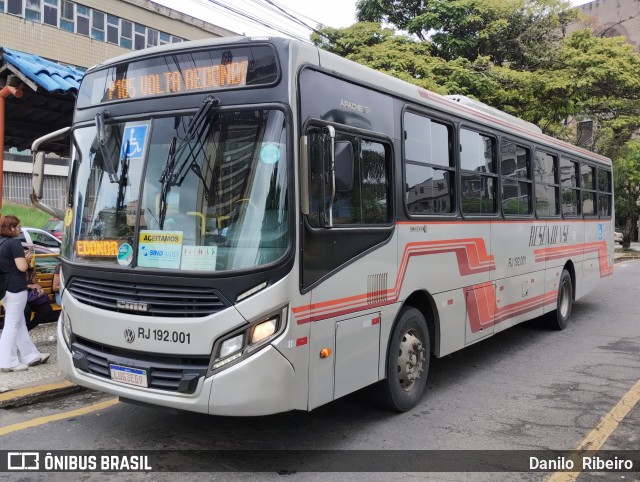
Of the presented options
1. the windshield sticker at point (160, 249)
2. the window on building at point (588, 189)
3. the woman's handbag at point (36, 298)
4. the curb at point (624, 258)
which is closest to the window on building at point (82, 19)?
the woman's handbag at point (36, 298)

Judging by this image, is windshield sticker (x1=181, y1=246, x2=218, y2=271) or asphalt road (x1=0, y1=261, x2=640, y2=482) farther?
asphalt road (x1=0, y1=261, x2=640, y2=482)

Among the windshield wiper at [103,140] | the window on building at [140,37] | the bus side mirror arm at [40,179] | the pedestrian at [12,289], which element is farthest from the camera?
the window on building at [140,37]

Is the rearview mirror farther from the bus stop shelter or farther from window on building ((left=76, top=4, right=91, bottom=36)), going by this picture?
window on building ((left=76, top=4, right=91, bottom=36))

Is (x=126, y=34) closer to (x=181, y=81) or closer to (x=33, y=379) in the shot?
(x=33, y=379)

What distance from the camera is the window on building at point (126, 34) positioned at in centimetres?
3084

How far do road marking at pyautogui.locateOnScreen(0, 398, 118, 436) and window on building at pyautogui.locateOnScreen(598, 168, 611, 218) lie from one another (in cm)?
1014

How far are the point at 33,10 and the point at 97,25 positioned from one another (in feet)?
10.6

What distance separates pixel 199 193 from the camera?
3.98 meters

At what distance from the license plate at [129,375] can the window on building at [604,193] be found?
34.1 feet

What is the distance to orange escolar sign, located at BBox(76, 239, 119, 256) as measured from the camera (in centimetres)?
430

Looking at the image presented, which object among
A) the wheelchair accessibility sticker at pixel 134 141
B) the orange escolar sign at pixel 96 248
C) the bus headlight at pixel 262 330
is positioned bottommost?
the bus headlight at pixel 262 330

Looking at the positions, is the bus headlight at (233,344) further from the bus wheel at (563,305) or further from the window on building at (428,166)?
the bus wheel at (563,305)

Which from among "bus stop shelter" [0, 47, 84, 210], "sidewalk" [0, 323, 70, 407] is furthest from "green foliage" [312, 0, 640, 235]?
"sidewalk" [0, 323, 70, 407]

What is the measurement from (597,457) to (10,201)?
28823 mm
